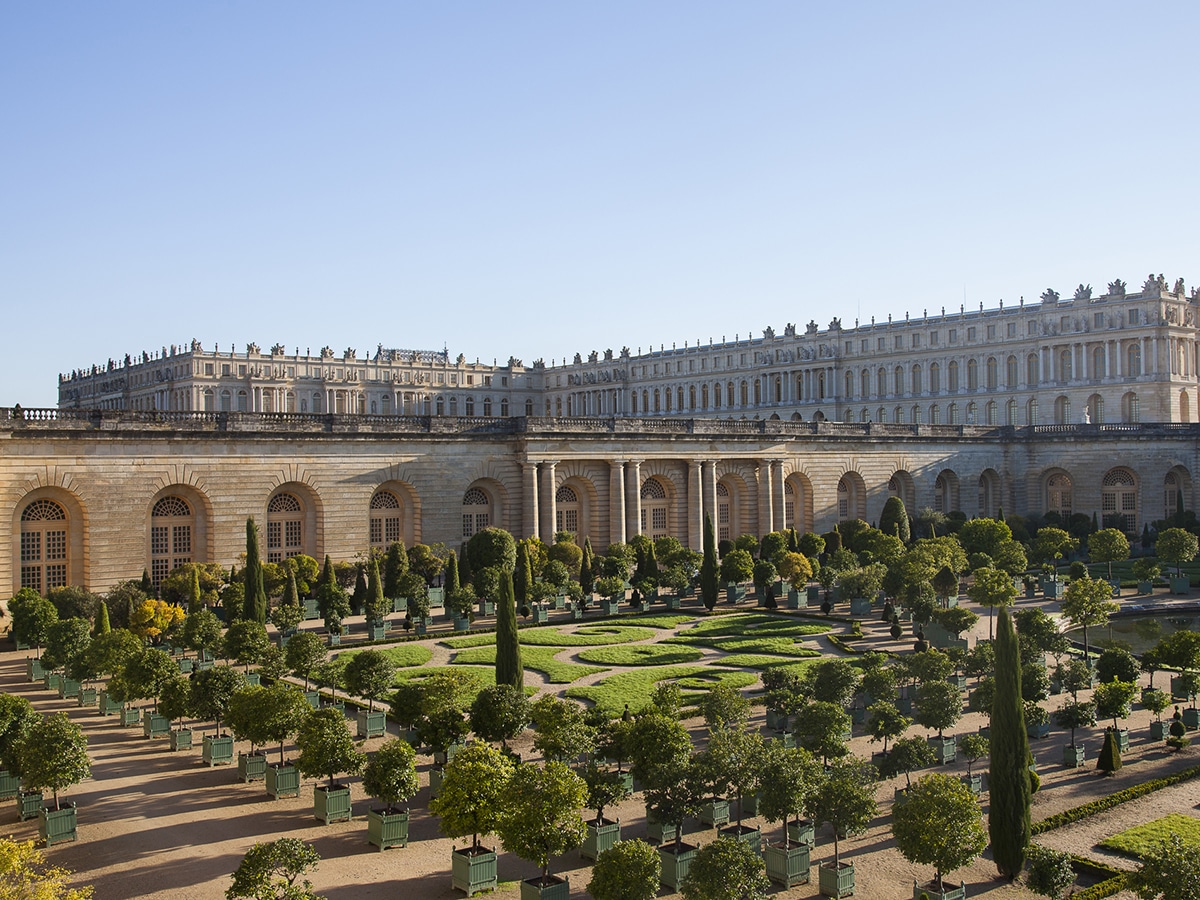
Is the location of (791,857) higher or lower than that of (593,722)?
lower

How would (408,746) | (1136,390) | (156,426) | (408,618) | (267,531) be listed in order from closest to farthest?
(408,746)
(408,618)
(156,426)
(267,531)
(1136,390)

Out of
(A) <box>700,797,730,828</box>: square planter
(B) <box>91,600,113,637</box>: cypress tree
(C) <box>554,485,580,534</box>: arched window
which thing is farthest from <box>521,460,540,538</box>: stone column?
(A) <box>700,797,730,828</box>: square planter

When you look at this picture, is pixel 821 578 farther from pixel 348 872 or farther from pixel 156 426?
pixel 348 872

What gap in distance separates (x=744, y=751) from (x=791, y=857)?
1.84 metres

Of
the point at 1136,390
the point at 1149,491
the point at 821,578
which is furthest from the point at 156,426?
the point at 1136,390

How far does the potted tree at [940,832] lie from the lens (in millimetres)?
17047

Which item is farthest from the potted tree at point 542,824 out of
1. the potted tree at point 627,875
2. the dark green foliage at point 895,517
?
the dark green foliage at point 895,517

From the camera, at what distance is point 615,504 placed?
5597cm

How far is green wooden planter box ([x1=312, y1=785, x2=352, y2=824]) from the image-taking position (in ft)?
67.7

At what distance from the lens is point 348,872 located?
1838 cm

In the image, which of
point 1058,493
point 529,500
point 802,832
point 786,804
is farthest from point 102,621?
point 1058,493

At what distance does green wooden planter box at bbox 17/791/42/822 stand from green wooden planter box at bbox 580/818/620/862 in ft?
33.0

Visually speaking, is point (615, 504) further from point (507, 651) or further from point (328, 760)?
point (328, 760)

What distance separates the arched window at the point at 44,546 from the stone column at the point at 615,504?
80.2 ft
